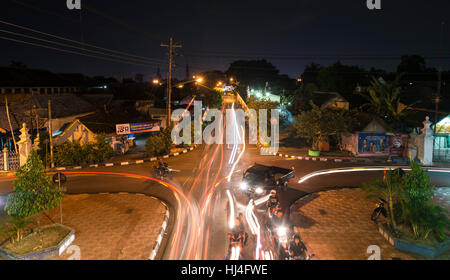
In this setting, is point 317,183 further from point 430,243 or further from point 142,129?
point 142,129

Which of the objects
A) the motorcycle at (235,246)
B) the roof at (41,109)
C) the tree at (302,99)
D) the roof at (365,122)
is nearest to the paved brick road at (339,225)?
the motorcycle at (235,246)

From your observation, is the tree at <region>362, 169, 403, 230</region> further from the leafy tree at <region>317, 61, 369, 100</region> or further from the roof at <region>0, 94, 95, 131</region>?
the leafy tree at <region>317, 61, 369, 100</region>

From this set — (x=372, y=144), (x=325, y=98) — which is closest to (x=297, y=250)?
(x=372, y=144)

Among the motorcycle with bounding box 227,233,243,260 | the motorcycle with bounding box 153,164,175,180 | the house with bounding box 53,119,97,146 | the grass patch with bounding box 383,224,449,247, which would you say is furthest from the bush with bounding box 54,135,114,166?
the grass patch with bounding box 383,224,449,247

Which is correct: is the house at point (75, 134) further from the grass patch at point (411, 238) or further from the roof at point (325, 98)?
the roof at point (325, 98)

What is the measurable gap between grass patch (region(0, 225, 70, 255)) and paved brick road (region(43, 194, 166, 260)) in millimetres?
536

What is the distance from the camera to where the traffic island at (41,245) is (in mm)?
9000

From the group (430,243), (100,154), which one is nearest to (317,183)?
(430,243)

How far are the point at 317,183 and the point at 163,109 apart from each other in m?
24.5

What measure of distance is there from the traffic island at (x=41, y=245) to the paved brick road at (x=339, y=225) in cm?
781

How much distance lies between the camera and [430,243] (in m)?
9.38

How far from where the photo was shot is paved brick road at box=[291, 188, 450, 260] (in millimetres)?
9438

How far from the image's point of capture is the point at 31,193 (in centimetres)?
975
